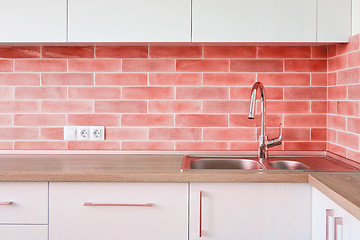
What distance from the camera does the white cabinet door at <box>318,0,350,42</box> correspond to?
204 centimetres

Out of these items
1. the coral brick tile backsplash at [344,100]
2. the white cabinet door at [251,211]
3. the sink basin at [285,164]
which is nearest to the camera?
the white cabinet door at [251,211]

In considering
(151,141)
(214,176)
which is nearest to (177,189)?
(214,176)

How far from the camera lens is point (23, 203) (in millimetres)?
1797

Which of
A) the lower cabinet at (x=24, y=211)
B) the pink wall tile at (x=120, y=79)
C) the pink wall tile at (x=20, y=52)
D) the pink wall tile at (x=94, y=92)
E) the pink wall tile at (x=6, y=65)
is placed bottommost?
the lower cabinet at (x=24, y=211)

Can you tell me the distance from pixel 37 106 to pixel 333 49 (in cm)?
170

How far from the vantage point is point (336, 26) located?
6.73 ft

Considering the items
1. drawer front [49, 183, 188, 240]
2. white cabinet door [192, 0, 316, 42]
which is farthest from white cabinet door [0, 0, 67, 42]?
drawer front [49, 183, 188, 240]

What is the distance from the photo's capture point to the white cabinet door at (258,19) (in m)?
2.05

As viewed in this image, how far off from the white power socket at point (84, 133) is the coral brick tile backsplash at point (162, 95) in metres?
0.03

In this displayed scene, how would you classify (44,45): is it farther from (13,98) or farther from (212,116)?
(212,116)

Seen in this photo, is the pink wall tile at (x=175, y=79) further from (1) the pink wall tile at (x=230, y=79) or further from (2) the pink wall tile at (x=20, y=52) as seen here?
(2) the pink wall tile at (x=20, y=52)

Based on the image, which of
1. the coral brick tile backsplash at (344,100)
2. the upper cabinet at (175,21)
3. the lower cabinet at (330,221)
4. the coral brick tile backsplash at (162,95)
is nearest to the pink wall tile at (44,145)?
the coral brick tile backsplash at (162,95)

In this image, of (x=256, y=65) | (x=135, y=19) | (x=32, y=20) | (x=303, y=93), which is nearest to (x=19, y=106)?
(x=32, y=20)

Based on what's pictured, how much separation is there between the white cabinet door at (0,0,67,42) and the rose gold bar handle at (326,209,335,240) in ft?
4.79
